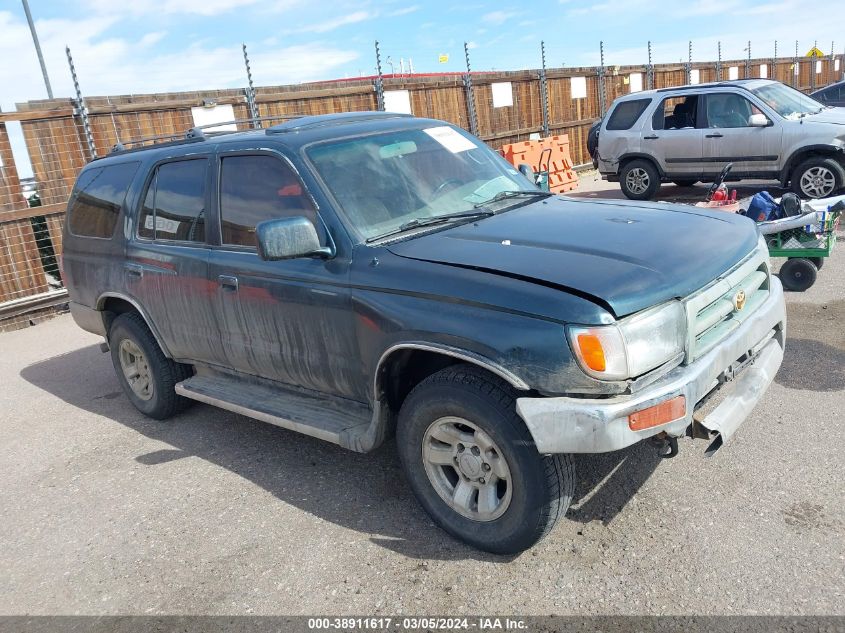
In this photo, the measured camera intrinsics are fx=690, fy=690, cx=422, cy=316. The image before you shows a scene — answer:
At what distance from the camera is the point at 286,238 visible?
339 centimetres

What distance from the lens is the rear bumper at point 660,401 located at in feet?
8.89

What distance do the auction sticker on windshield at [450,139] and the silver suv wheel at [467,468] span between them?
6.26 feet

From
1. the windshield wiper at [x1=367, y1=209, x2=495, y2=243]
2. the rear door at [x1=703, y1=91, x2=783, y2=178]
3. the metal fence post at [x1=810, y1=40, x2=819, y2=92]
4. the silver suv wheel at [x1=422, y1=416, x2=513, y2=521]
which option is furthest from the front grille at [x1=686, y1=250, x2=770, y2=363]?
the metal fence post at [x1=810, y1=40, x2=819, y2=92]

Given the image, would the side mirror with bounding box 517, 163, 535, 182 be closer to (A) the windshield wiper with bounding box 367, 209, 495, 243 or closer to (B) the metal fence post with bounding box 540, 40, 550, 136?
(A) the windshield wiper with bounding box 367, 209, 495, 243

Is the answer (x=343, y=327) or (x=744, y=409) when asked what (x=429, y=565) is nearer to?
(x=343, y=327)

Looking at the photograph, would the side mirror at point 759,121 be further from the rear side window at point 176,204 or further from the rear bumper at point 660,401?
the rear side window at point 176,204

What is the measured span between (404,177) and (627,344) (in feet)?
5.78

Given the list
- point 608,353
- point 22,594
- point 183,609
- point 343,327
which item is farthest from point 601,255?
point 22,594

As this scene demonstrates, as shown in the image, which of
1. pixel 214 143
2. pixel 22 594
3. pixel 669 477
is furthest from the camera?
pixel 214 143

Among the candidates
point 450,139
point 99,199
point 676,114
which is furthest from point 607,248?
point 676,114

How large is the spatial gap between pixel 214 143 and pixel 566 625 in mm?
3425

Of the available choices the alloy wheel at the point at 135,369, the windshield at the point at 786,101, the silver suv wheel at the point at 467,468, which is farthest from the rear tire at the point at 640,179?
the silver suv wheel at the point at 467,468

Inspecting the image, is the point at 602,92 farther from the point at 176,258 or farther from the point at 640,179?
the point at 176,258

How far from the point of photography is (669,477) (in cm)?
372
